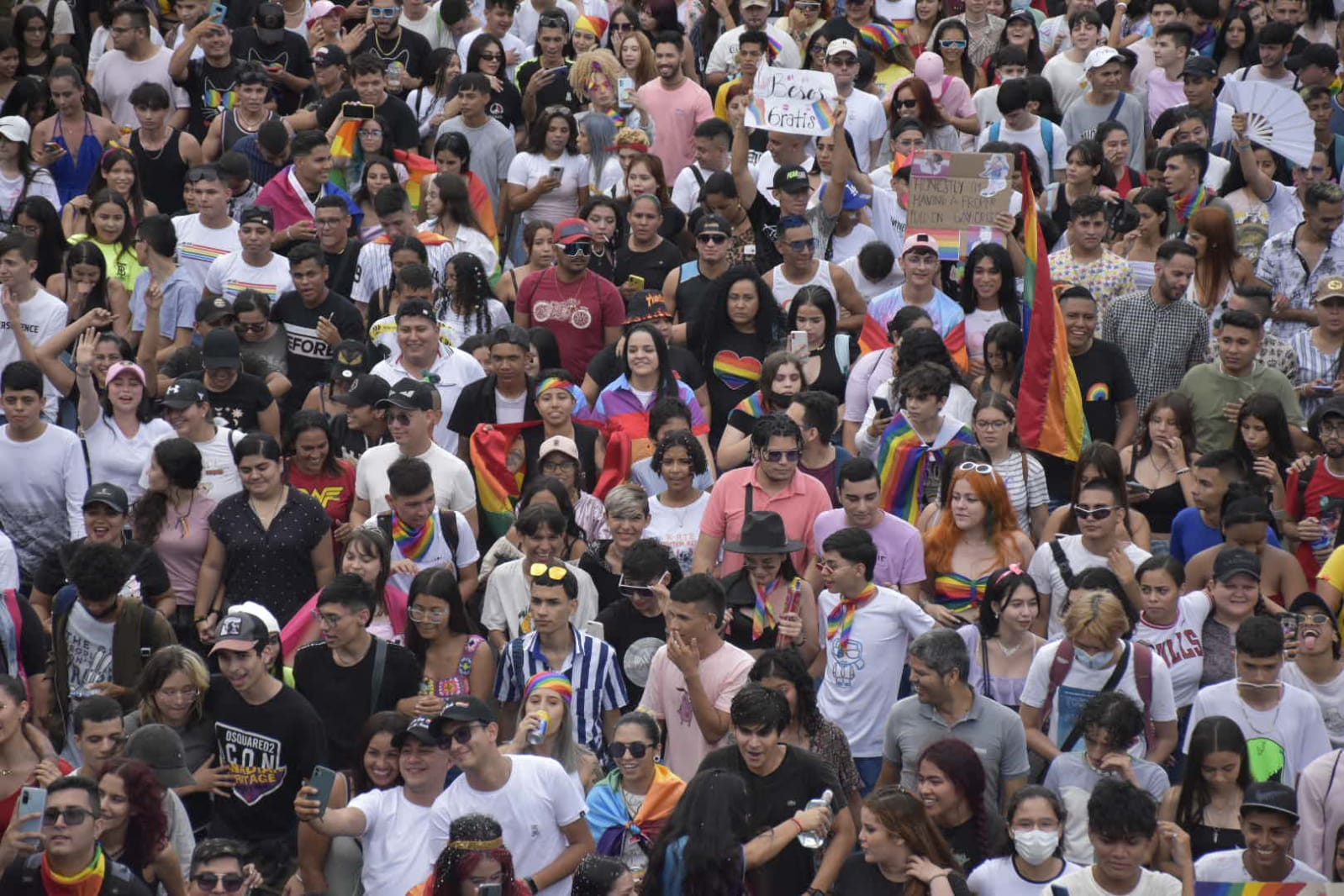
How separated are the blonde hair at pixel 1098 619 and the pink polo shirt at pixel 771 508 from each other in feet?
5.18

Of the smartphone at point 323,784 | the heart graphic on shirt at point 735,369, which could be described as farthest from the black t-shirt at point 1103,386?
the smartphone at point 323,784

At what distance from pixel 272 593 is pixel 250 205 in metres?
3.88

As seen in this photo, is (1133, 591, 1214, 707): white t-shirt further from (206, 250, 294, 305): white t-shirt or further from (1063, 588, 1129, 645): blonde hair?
(206, 250, 294, 305): white t-shirt

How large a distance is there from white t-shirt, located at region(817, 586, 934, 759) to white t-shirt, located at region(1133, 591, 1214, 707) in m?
0.98

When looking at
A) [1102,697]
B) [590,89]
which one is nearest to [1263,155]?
[590,89]

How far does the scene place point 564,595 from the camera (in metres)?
9.24

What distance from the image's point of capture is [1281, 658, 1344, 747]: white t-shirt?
930 cm

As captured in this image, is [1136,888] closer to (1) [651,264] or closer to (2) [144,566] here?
(2) [144,566]

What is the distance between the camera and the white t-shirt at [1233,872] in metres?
8.10

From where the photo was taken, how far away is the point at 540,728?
28.4 feet

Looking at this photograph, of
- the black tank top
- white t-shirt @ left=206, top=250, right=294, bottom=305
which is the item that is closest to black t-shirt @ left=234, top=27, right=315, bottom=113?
the black tank top

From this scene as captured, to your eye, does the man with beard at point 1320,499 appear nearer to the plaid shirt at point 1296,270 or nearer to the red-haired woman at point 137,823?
the plaid shirt at point 1296,270

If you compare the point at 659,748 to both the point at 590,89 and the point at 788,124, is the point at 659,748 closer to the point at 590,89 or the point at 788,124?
the point at 788,124

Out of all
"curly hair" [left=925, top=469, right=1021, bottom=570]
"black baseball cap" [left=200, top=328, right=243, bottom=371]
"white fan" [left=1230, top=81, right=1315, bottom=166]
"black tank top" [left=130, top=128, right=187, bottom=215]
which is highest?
"curly hair" [left=925, top=469, right=1021, bottom=570]
